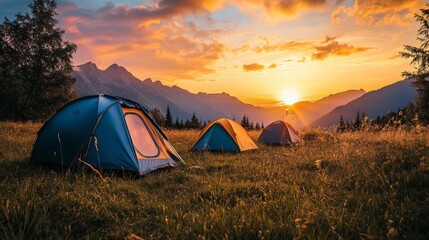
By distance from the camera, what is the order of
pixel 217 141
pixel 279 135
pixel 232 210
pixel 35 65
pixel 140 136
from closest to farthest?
pixel 232 210 < pixel 140 136 < pixel 217 141 < pixel 279 135 < pixel 35 65

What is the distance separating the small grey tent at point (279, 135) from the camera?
55.6 feet

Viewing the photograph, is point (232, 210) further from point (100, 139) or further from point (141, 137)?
point (141, 137)

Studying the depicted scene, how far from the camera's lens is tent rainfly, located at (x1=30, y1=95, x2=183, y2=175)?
25.8 feet

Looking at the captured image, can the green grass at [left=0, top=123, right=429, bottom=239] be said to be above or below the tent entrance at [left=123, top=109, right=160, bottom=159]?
below

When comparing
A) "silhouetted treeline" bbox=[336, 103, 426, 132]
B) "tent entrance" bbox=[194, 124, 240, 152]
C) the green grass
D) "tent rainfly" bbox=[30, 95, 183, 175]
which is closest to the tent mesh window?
"tent rainfly" bbox=[30, 95, 183, 175]

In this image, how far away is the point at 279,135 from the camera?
56.3 ft

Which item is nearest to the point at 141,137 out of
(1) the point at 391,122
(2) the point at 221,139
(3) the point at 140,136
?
(3) the point at 140,136

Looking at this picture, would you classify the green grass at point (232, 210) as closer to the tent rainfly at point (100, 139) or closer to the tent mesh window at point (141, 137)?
the tent rainfly at point (100, 139)

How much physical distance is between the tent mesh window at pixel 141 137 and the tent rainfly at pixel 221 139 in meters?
4.30

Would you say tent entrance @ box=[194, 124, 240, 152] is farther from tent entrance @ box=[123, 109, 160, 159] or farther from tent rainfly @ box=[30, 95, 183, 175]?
tent entrance @ box=[123, 109, 160, 159]

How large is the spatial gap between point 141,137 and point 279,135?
1009 centimetres

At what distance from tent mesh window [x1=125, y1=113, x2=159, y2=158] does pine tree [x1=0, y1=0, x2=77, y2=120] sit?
26.5 meters

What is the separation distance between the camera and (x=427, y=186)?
555 centimetres

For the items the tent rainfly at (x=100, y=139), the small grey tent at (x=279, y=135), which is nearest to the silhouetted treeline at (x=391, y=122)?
the small grey tent at (x=279, y=135)
